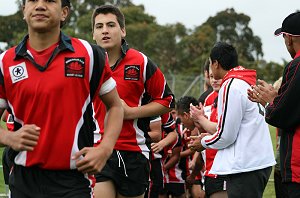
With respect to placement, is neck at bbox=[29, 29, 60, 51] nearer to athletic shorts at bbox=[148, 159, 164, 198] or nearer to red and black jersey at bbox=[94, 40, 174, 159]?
red and black jersey at bbox=[94, 40, 174, 159]

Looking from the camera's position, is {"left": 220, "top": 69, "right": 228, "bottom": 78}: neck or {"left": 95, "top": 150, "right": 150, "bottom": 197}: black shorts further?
{"left": 220, "top": 69, "right": 228, "bottom": 78}: neck

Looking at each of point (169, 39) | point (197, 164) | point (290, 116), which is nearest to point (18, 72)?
point (290, 116)

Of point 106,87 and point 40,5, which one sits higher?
point 40,5

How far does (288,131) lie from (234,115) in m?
0.88

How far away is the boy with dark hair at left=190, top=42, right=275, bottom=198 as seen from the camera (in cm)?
675

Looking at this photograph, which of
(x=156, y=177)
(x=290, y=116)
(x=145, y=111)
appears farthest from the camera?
(x=156, y=177)

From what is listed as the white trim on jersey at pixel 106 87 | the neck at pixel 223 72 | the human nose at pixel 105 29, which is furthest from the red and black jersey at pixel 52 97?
the neck at pixel 223 72

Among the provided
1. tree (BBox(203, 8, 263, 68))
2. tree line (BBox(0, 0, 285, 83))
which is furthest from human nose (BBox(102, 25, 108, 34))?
tree (BBox(203, 8, 263, 68))

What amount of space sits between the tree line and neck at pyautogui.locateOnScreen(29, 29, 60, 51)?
54.9 m

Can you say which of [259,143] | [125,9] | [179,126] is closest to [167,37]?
[125,9]

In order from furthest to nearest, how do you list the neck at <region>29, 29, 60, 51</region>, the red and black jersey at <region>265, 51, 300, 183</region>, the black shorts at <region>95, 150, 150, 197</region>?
1. the black shorts at <region>95, 150, 150, 197</region>
2. the red and black jersey at <region>265, 51, 300, 183</region>
3. the neck at <region>29, 29, 60, 51</region>

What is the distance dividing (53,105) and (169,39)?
63742 millimetres

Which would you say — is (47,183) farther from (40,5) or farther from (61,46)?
(40,5)

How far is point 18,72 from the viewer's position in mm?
4797
